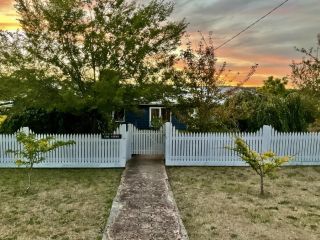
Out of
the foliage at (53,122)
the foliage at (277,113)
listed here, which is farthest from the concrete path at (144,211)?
the foliage at (277,113)

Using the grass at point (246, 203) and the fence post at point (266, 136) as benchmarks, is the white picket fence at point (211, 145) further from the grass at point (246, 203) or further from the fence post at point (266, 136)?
the grass at point (246, 203)

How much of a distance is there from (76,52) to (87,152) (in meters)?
3.81

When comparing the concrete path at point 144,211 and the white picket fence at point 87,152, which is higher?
the white picket fence at point 87,152

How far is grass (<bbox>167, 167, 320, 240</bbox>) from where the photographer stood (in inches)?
302

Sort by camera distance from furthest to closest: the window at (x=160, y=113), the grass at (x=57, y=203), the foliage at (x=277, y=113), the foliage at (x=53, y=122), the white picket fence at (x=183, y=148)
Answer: the window at (x=160, y=113) < the foliage at (x=277, y=113) < the foliage at (x=53, y=122) < the white picket fence at (x=183, y=148) < the grass at (x=57, y=203)

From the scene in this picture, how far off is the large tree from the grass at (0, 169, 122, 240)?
8.36 feet

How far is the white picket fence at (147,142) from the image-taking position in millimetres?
17281

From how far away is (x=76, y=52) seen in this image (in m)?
14.7

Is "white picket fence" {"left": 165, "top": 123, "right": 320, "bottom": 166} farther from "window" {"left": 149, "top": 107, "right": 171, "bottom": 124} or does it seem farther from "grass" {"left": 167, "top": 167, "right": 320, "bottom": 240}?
"window" {"left": 149, "top": 107, "right": 171, "bottom": 124}

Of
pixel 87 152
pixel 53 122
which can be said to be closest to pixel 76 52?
pixel 87 152

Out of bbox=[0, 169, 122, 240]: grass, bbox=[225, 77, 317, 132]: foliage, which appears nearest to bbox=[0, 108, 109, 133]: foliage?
bbox=[0, 169, 122, 240]: grass

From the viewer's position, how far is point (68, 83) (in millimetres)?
14492

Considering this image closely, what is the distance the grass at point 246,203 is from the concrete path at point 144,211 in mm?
310

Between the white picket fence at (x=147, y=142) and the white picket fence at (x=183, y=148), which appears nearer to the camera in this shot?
the white picket fence at (x=183, y=148)
